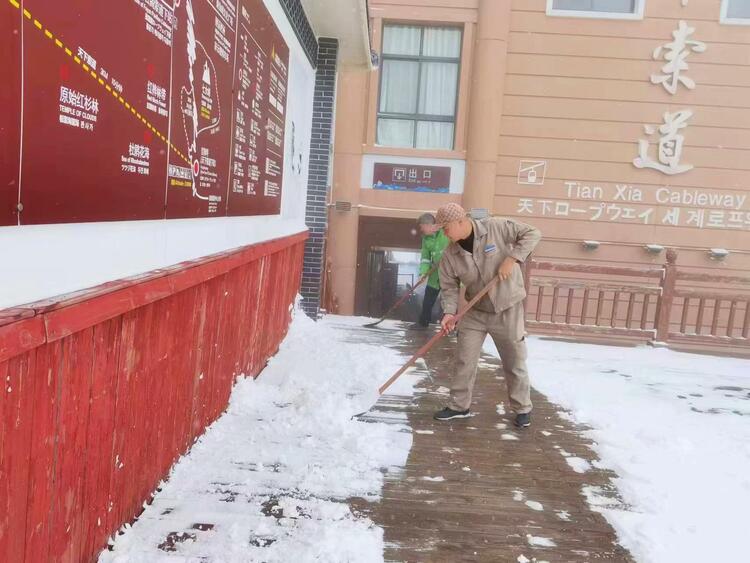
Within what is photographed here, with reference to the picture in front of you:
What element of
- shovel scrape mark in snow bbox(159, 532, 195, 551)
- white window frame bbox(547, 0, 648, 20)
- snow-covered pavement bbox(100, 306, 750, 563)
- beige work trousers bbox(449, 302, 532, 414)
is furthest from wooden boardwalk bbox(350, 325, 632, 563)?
white window frame bbox(547, 0, 648, 20)

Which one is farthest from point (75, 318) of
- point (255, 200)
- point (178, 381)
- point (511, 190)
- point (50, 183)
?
point (511, 190)

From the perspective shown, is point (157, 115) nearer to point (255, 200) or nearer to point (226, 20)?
point (226, 20)

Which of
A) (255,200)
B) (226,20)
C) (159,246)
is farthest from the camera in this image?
(255,200)

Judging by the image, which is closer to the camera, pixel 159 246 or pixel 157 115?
pixel 157 115

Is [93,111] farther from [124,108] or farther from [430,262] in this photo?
[430,262]

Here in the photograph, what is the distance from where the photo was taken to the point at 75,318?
6.33ft

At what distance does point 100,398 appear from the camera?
7.71ft

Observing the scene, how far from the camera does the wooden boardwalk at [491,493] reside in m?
2.88

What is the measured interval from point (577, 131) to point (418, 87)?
3289 mm

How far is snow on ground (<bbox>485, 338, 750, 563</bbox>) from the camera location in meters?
3.09

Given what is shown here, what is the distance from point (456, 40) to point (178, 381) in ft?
33.9

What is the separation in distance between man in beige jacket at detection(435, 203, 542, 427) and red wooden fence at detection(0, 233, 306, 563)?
1.69m

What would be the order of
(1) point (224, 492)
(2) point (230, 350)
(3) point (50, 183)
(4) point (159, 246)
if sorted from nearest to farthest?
(3) point (50, 183) < (4) point (159, 246) < (1) point (224, 492) < (2) point (230, 350)

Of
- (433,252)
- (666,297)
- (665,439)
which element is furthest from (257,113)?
(666,297)
